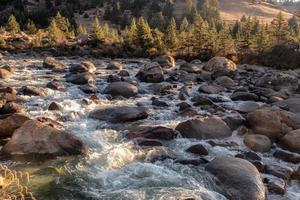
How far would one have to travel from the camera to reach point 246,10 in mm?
141375

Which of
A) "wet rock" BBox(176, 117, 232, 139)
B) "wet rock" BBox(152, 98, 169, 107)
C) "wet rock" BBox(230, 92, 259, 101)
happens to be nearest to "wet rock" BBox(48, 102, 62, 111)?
"wet rock" BBox(152, 98, 169, 107)

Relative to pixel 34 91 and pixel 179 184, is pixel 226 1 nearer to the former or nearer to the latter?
pixel 34 91

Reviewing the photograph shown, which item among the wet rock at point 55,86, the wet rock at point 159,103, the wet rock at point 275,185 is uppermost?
the wet rock at point 275,185

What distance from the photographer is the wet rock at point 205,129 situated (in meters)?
17.7

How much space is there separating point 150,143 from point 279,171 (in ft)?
17.0

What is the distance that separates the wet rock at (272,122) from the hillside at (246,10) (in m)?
113

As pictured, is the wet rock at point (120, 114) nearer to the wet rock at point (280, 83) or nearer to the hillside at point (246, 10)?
the wet rock at point (280, 83)

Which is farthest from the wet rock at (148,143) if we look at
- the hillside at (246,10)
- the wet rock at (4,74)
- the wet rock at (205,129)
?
the hillside at (246,10)

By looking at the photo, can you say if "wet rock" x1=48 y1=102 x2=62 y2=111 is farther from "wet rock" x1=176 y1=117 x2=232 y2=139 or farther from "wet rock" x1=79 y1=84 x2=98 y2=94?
"wet rock" x1=176 y1=117 x2=232 y2=139

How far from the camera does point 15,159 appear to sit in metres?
14.3

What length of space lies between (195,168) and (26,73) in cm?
2397

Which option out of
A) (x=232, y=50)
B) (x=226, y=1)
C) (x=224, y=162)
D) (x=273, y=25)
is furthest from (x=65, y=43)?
(x=226, y=1)

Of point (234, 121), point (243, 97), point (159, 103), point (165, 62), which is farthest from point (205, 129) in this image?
point (165, 62)

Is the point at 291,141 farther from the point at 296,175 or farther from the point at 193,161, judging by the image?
the point at 193,161
